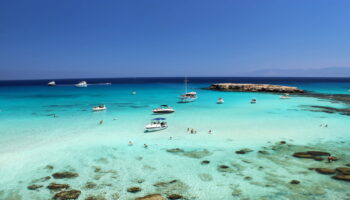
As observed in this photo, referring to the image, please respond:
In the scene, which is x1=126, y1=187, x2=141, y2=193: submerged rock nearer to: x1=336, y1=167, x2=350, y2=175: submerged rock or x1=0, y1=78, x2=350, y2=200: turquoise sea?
x1=0, y1=78, x2=350, y2=200: turquoise sea

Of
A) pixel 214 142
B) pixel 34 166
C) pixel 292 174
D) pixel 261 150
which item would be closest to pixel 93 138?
pixel 34 166

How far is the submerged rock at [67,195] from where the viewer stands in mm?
13812

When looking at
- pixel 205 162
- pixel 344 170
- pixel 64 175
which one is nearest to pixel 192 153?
pixel 205 162

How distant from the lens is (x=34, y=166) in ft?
61.1

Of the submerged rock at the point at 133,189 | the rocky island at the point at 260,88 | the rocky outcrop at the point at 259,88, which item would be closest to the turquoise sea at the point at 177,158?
the submerged rock at the point at 133,189

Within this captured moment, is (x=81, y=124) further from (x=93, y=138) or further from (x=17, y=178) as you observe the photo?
(x=17, y=178)

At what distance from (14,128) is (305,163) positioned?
118 feet

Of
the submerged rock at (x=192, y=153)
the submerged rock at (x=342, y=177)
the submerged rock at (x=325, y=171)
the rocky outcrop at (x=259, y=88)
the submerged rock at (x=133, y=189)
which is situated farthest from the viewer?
the rocky outcrop at (x=259, y=88)

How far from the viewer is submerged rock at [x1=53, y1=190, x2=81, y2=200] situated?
13.8 metres

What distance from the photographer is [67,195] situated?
14023 millimetres

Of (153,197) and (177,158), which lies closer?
(153,197)

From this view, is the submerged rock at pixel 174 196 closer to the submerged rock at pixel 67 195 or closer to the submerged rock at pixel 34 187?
the submerged rock at pixel 67 195

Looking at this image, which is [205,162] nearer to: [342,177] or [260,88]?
[342,177]

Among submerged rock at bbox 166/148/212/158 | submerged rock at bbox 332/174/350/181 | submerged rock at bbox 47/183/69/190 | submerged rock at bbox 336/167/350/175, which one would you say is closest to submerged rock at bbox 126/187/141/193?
A: submerged rock at bbox 47/183/69/190
